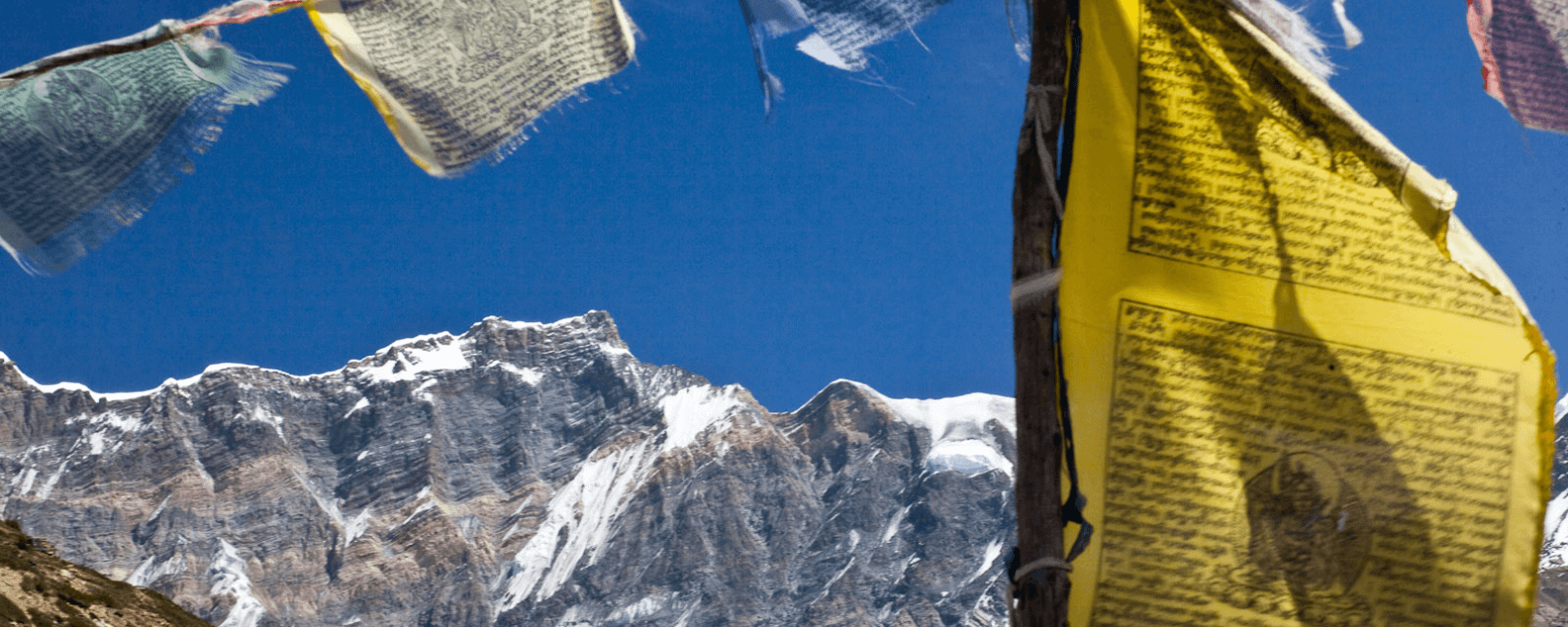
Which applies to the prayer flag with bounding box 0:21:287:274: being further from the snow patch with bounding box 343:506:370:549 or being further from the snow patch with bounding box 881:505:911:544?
the snow patch with bounding box 343:506:370:549

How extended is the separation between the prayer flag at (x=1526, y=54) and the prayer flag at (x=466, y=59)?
354cm

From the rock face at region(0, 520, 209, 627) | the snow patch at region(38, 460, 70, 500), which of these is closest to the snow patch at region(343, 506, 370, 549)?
the snow patch at region(38, 460, 70, 500)

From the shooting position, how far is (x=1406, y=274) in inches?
122

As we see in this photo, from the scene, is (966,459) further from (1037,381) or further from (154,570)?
(1037,381)

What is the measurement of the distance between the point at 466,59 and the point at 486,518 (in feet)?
629

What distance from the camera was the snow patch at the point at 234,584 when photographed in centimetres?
15475

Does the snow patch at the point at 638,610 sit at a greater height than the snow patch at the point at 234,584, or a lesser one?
lesser

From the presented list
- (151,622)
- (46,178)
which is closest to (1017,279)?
(46,178)

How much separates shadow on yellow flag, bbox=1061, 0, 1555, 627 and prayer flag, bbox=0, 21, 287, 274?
2774 mm

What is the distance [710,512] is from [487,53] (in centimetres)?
17546

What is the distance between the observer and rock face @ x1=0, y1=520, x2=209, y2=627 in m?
15.8

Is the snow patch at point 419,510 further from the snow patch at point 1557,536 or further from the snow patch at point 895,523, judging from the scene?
the snow patch at point 1557,536

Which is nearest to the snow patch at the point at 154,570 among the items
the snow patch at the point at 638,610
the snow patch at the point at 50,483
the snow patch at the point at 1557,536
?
the snow patch at the point at 50,483

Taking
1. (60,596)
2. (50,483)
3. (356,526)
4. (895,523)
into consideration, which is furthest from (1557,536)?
(50,483)
